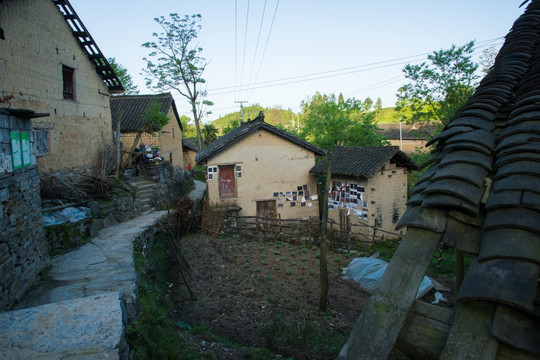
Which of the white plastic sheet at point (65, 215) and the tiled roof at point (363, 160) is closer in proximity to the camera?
the white plastic sheet at point (65, 215)

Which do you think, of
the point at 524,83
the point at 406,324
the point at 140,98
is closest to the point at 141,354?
the point at 406,324

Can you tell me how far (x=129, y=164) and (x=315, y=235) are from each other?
36.7 ft

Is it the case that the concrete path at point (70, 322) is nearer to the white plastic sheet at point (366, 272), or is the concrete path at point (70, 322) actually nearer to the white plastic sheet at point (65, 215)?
the white plastic sheet at point (65, 215)

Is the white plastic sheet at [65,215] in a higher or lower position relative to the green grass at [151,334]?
higher

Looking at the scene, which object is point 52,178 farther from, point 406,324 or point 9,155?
point 406,324

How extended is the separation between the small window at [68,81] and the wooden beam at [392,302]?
569 inches

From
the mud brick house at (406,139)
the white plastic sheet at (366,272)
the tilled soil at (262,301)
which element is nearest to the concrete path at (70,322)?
the tilled soil at (262,301)

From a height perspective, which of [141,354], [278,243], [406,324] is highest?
[406,324]

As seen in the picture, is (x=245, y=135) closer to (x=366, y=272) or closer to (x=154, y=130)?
(x=154, y=130)

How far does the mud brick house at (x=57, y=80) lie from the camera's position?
9.92m

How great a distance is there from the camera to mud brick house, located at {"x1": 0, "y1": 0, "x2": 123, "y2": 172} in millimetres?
9922

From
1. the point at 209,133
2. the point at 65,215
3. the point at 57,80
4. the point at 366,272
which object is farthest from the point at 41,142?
the point at 209,133

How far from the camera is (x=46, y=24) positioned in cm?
1146

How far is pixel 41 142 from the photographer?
11.0 m
